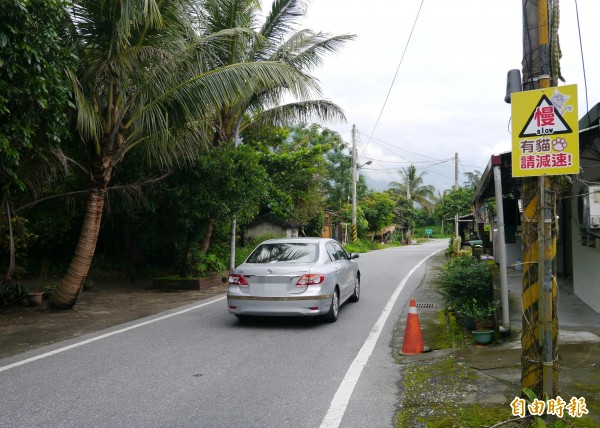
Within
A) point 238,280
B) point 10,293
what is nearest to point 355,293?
point 238,280

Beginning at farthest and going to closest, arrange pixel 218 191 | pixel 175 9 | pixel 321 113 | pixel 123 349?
pixel 321 113, pixel 218 191, pixel 175 9, pixel 123 349

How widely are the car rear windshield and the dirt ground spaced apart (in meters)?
2.78

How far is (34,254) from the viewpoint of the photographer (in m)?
15.4

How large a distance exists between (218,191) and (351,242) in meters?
25.3

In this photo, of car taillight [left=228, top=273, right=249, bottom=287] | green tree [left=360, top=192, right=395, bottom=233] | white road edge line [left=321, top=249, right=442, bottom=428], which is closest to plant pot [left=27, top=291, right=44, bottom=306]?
car taillight [left=228, top=273, right=249, bottom=287]

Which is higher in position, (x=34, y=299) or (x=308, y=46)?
(x=308, y=46)

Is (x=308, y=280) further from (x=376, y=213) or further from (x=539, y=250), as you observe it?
(x=376, y=213)

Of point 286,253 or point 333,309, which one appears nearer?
point 333,309

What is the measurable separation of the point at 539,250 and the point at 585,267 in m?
5.32

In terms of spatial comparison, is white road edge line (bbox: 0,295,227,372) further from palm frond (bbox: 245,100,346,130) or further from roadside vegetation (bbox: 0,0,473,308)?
palm frond (bbox: 245,100,346,130)

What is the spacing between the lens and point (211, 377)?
17.9ft

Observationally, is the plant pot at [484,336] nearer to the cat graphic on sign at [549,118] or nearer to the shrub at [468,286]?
the shrub at [468,286]

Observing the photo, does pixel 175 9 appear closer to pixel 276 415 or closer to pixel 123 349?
pixel 123 349

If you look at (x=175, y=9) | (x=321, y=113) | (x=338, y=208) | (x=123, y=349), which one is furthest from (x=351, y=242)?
(x=123, y=349)
